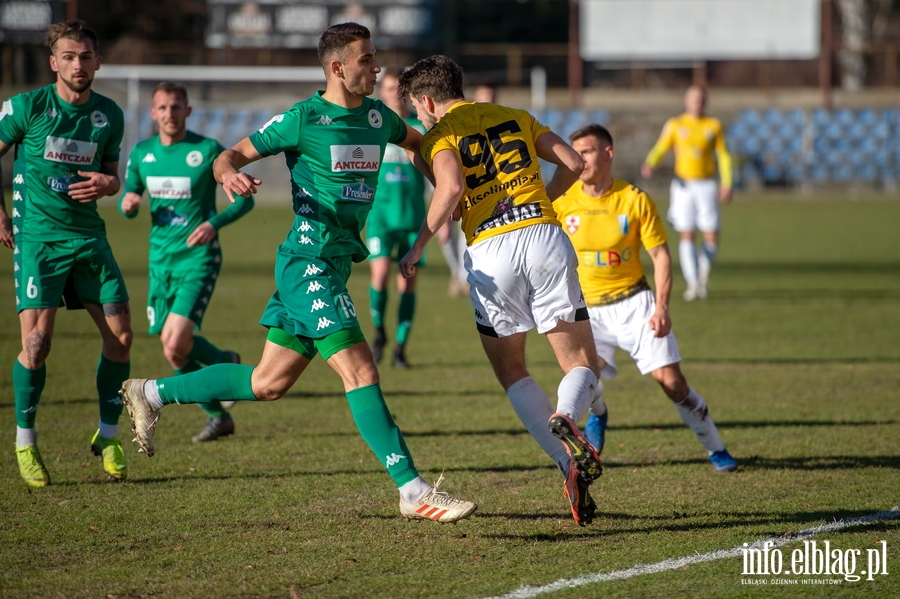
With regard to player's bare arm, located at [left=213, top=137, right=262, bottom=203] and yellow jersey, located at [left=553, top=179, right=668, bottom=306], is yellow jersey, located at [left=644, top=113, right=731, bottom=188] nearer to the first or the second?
yellow jersey, located at [left=553, top=179, right=668, bottom=306]

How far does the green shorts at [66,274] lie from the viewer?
17.4 feet

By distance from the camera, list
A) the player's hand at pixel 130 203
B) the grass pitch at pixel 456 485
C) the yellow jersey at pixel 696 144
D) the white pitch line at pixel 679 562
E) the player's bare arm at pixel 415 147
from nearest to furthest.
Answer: the white pitch line at pixel 679 562 < the grass pitch at pixel 456 485 < the player's bare arm at pixel 415 147 < the player's hand at pixel 130 203 < the yellow jersey at pixel 696 144

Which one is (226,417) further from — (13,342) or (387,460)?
(13,342)

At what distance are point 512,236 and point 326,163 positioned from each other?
887 millimetres

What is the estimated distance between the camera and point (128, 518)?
4668 mm

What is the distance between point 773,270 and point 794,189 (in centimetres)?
1972

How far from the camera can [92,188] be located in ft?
17.3

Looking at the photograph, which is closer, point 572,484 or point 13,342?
point 572,484

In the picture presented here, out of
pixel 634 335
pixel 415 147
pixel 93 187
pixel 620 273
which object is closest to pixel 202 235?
pixel 93 187

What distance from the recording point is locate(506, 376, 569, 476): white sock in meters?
4.62

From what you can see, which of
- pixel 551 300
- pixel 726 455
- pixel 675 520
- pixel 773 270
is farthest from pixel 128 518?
pixel 773 270

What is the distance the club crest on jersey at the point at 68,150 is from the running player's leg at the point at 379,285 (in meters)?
3.85

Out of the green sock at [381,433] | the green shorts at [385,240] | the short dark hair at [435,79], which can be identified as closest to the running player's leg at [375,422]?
the green sock at [381,433]

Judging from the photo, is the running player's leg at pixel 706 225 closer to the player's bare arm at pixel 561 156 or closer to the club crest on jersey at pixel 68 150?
the player's bare arm at pixel 561 156
